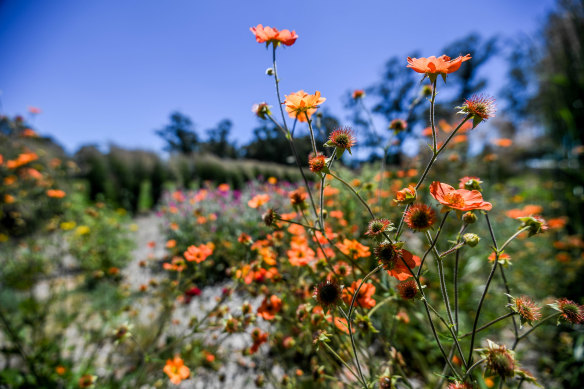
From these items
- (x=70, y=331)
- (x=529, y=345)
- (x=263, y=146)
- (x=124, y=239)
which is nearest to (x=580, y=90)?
(x=529, y=345)

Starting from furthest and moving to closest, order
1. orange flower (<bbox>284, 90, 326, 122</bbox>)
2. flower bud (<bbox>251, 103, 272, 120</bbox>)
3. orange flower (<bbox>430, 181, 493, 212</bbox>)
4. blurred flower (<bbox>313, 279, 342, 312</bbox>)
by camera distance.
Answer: flower bud (<bbox>251, 103, 272, 120</bbox>), orange flower (<bbox>284, 90, 326, 122</bbox>), blurred flower (<bbox>313, 279, 342, 312</bbox>), orange flower (<bbox>430, 181, 493, 212</bbox>)

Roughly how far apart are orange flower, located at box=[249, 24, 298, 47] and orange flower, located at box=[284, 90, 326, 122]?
0.71ft

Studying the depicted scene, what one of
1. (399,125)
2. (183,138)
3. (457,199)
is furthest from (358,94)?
(183,138)

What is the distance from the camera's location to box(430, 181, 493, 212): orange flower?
1.90 ft

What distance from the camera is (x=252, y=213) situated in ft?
10.00

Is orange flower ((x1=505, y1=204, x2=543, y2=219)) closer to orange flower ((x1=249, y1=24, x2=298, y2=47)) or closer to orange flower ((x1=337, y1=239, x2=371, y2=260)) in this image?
orange flower ((x1=337, y1=239, x2=371, y2=260))

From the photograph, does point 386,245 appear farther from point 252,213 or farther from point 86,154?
point 86,154

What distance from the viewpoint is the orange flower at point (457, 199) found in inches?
22.8

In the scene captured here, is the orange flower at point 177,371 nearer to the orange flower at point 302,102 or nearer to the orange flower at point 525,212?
the orange flower at point 302,102

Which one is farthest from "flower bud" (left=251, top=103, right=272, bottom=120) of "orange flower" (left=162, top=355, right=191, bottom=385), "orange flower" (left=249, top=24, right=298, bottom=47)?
"orange flower" (left=162, top=355, right=191, bottom=385)

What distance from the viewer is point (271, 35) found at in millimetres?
871

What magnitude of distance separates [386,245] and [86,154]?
976 centimetres

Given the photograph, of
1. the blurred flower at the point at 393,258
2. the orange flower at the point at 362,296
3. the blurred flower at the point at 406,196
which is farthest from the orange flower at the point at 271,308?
the blurred flower at the point at 406,196

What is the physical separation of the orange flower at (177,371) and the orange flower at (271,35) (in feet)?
5.06
